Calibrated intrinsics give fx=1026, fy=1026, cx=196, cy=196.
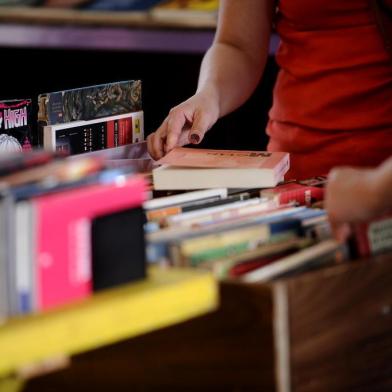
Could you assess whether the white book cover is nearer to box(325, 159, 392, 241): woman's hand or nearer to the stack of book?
the stack of book

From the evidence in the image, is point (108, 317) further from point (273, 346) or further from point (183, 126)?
point (183, 126)

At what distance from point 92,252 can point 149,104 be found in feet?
6.70

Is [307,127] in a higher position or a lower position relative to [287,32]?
lower

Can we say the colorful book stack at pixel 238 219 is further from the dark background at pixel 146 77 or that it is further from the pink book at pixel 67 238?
the dark background at pixel 146 77

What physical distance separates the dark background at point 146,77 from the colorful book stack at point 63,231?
6.03 feet

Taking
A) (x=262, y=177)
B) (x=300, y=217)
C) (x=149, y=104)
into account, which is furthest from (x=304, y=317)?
(x=149, y=104)

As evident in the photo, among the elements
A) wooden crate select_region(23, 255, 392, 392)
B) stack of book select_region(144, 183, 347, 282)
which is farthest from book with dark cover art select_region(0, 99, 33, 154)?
wooden crate select_region(23, 255, 392, 392)

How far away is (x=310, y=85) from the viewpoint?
7.95ft

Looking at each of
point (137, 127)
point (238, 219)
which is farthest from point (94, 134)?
point (238, 219)

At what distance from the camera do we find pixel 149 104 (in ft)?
11.0

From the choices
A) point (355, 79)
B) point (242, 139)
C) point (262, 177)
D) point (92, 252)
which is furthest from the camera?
point (242, 139)

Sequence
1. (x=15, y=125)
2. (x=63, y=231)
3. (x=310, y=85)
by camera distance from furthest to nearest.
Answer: (x=310, y=85) < (x=15, y=125) < (x=63, y=231)

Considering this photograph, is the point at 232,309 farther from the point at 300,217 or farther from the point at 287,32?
the point at 287,32

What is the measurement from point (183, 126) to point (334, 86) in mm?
363
